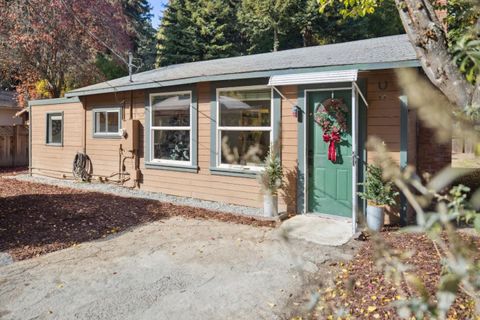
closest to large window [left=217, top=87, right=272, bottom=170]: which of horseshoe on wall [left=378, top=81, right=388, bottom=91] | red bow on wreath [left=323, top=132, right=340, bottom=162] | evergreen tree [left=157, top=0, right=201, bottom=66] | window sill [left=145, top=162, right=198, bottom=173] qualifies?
window sill [left=145, top=162, right=198, bottom=173]

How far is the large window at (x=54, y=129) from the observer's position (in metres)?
11.8

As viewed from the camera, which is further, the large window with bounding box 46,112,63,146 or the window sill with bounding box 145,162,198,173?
the large window with bounding box 46,112,63,146

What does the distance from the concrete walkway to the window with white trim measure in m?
5.03

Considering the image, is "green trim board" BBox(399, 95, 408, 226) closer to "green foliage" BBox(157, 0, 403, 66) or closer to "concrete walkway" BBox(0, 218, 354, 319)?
"concrete walkway" BBox(0, 218, 354, 319)

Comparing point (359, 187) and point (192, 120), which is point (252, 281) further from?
point (192, 120)

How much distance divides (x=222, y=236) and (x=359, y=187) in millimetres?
2304

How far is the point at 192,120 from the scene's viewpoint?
811cm

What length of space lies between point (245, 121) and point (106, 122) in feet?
15.5

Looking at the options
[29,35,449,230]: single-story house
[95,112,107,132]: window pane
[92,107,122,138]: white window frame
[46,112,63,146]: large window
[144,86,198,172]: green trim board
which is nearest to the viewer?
[29,35,449,230]: single-story house

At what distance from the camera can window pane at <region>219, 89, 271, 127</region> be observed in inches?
277

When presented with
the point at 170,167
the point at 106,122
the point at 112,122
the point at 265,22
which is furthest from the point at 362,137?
the point at 265,22

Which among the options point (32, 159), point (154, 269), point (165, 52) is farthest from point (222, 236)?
point (165, 52)

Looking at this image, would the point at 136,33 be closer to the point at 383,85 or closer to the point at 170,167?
the point at 170,167

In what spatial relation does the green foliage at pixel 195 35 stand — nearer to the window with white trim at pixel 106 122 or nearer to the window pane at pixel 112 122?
the window with white trim at pixel 106 122
